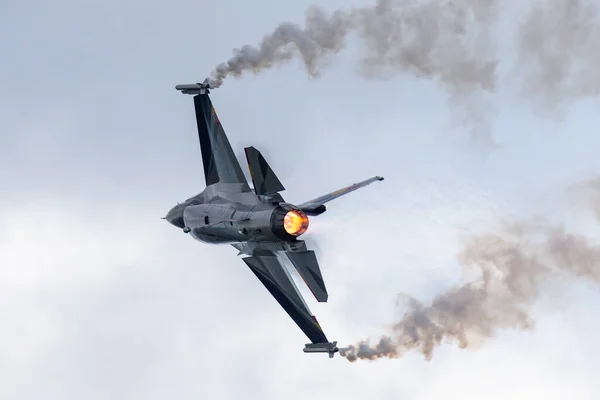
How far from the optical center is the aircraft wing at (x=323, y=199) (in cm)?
3916

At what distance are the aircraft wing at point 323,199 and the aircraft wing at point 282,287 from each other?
2877mm

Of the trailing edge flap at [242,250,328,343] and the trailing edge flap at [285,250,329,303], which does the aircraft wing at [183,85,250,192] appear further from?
the trailing edge flap at [285,250,329,303]

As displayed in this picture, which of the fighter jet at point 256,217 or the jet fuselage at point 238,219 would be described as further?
the fighter jet at point 256,217

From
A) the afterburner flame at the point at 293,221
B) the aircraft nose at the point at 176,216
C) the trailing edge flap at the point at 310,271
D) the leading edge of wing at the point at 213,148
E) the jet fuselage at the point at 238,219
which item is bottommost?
the trailing edge flap at the point at 310,271

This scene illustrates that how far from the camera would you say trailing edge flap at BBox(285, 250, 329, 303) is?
39469mm

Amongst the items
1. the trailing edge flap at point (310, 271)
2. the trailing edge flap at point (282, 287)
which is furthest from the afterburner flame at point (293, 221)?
the trailing edge flap at point (282, 287)

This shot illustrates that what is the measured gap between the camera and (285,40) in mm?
42656

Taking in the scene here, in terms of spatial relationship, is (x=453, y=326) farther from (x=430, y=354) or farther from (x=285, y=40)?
(x=285, y=40)

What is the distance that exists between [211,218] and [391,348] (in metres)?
7.57

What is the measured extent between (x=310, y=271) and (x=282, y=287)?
8.96 ft

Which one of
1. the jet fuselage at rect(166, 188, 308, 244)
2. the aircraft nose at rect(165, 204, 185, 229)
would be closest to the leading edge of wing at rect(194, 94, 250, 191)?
the jet fuselage at rect(166, 188, 308, 244)

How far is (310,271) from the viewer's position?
130 ft

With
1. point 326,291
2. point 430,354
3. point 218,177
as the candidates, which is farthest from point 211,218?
point 430,354

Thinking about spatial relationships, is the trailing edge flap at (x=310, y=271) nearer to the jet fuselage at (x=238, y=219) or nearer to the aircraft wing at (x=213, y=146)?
the jet fuselage at (x=238, y=219)
